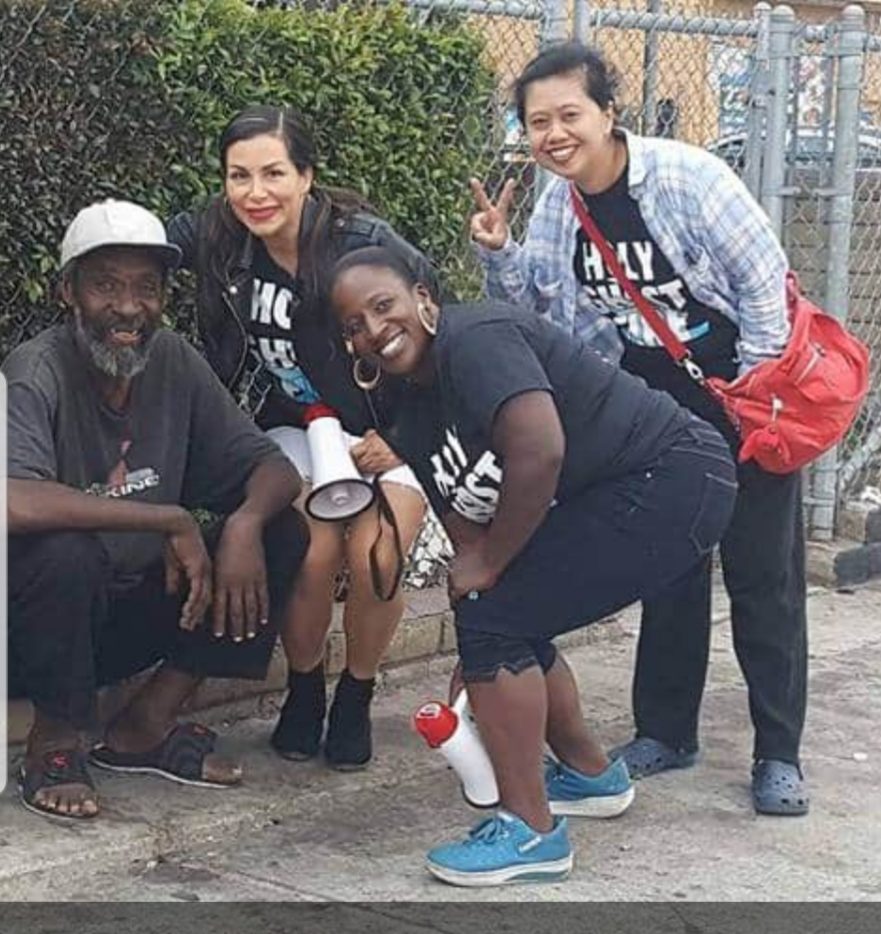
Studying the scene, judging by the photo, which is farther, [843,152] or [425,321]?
[843,152]

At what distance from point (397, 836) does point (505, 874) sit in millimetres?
437

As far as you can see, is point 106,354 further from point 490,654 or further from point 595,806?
point 595,806

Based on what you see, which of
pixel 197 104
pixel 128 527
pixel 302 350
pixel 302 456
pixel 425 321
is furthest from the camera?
pixel 197 104

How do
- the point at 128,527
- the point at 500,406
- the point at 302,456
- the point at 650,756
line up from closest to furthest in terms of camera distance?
the point at 500,406, the point at 128,527, the point at 302,456, the point at 650,756

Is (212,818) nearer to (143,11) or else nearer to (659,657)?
(659,657)

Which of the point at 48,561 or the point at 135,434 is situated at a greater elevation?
the point at 135,434

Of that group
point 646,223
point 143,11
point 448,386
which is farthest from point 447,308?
point 143,11

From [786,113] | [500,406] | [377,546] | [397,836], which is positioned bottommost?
[397,836]

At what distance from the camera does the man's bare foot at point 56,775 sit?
447 cm

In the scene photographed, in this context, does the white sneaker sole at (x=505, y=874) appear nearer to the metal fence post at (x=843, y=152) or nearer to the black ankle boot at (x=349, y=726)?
the black ankle boot at (x=349, y=726)

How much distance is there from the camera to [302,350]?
15.7ft

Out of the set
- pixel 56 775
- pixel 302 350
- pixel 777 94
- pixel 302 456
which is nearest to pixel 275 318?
pixel 302 350

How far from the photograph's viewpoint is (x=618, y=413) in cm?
424

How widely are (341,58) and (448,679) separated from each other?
1.88 metres
